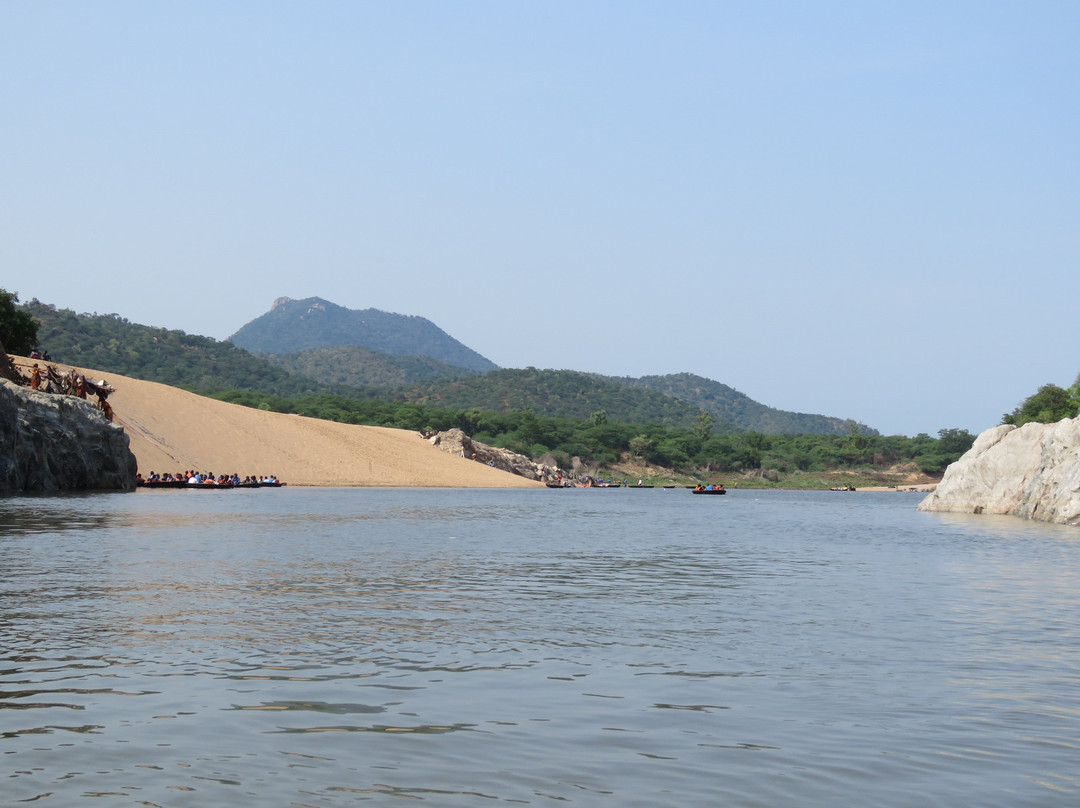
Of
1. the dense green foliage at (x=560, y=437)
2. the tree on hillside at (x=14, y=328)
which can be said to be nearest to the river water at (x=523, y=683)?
the tree on hillside at (x=14, y=328)

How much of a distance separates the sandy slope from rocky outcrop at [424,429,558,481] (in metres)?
4.62

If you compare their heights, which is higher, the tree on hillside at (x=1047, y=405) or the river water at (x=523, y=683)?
the tree on hillside at (x=1047, y=405)

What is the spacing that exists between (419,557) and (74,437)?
43.0 metres

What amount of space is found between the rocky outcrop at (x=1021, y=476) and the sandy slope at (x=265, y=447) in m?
60.6

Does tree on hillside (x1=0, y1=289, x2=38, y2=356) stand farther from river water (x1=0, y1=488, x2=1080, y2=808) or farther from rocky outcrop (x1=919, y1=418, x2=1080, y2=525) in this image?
rocky outcrop (x1=919, y1=418, x2=1080, y2=525)

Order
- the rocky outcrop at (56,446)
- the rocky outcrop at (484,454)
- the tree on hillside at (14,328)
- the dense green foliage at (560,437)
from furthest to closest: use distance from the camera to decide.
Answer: the dense green foliage at (560,437)
the rocky outcrop at (484,454)
the tree on hillside at (14,328)
the rocky outcrop at (56,446)

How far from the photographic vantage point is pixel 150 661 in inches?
523

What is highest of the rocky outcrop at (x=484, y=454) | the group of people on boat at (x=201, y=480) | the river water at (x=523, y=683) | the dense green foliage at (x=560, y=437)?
the dense green foliage at (x=560, y=437)

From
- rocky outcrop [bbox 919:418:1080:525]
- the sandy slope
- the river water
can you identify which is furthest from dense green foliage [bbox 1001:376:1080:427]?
the river water

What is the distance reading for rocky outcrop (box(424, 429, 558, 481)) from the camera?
138000 mm

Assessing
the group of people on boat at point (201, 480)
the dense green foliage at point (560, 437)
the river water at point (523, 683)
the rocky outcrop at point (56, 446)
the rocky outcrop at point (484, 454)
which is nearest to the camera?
the river water at point (523, 683)

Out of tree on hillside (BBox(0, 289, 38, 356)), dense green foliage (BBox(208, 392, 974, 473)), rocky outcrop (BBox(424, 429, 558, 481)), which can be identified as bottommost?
rocky outcrop (BBox(424, 429, 558, 481))

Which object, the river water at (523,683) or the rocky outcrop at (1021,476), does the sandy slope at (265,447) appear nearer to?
the rocky outcrop at (1021,476)

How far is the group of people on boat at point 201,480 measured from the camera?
79062 mm
